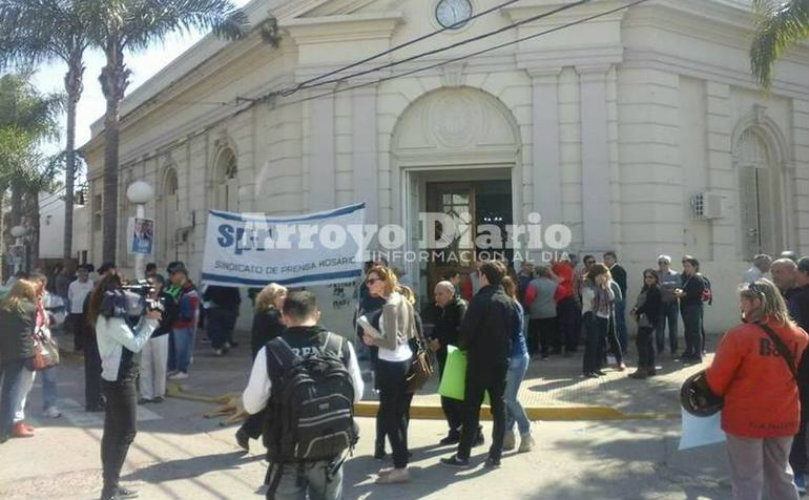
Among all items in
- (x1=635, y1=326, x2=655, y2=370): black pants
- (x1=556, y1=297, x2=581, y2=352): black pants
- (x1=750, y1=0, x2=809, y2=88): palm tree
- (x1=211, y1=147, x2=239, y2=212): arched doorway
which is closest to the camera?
(x1=635, y1=326, x2=655, y2=370): black pants

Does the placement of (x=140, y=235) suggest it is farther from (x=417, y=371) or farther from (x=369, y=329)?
(x=417, y=371)

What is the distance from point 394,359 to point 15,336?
4369mm

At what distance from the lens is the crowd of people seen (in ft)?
12.7

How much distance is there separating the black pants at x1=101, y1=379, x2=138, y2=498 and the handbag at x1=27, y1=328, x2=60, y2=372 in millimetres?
2749

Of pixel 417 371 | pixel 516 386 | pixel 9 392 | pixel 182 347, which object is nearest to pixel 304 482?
pixel 417 371

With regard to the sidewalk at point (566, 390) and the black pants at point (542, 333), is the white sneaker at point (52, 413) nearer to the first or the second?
the sidewalk at point (566, 390)

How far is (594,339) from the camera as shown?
10.6m

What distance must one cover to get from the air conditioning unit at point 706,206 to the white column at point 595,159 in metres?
1.97

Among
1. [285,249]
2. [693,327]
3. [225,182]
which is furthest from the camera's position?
[225,182]

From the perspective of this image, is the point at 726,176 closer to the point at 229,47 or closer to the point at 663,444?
the point at 663,444

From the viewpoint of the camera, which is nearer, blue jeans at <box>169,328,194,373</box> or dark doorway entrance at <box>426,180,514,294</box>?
blue jeans at <box>169,328,194,373</box>

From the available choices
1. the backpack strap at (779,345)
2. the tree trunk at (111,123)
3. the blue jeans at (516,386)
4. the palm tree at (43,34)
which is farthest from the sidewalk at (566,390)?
the palm tree at (43,34)

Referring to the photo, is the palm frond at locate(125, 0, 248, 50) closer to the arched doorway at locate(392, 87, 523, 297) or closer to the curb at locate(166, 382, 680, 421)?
the arched doorway at locate(392, 87, 523, 297)

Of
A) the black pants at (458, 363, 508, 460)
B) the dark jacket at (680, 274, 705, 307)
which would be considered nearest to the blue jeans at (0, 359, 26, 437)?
the black pants at (458, 363, 508, 460)
